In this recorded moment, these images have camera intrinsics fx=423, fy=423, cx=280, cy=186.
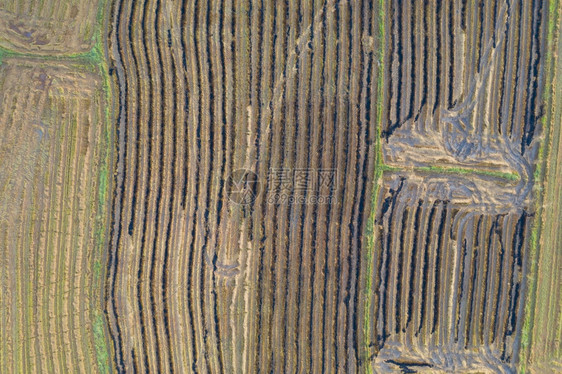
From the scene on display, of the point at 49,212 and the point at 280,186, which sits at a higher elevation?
the point at 280,186

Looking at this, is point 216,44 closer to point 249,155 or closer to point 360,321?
point 249,155

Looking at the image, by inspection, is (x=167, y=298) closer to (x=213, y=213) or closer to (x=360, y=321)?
(x=213, y=213)

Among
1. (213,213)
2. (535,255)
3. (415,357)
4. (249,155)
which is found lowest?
(415,357)

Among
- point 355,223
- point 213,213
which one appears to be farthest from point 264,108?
point 355,223

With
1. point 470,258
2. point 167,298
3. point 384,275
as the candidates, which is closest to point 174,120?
point 167,298

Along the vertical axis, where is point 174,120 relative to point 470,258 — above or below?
above

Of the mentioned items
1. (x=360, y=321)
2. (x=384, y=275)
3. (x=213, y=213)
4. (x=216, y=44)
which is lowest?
(x=360, y=321)
